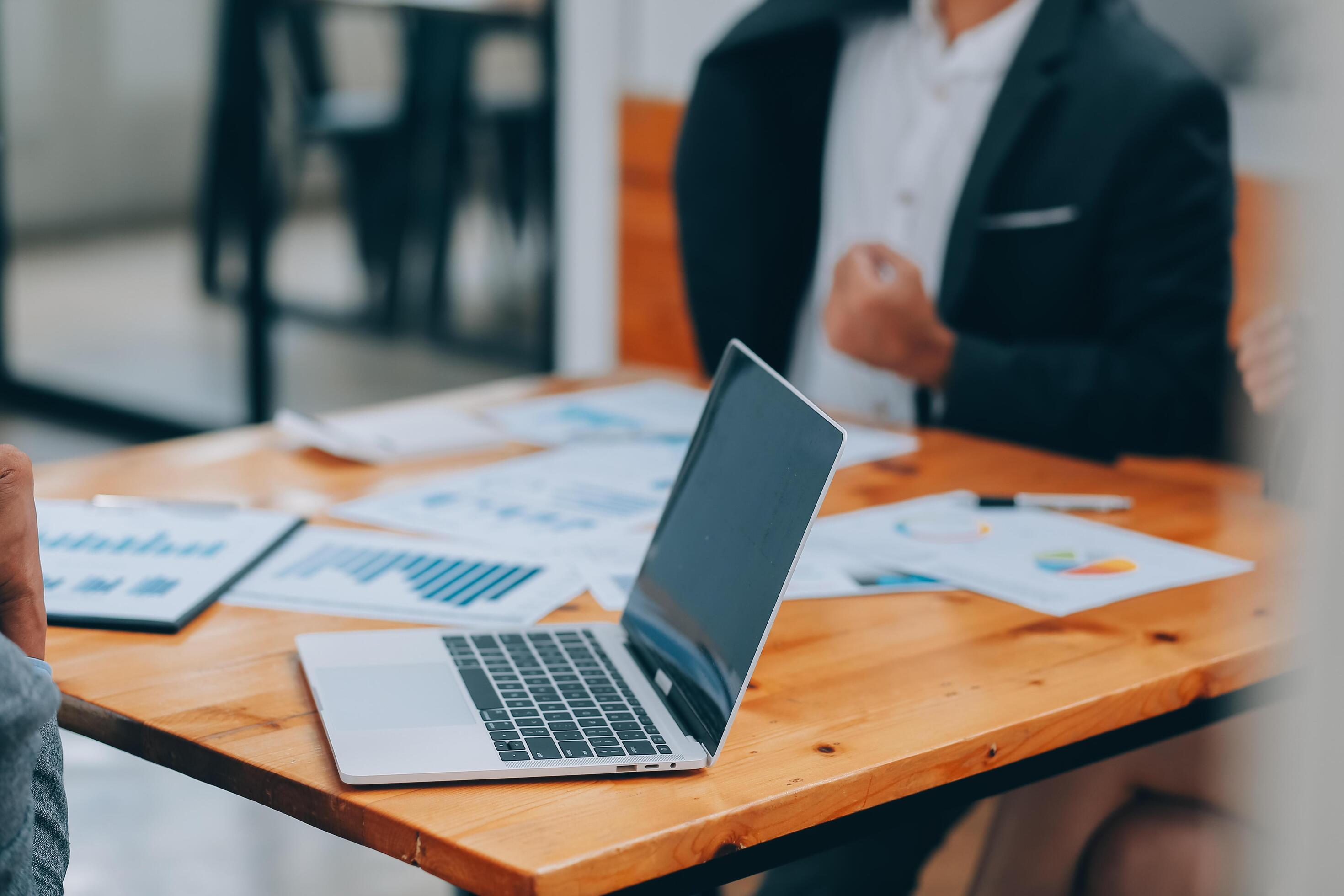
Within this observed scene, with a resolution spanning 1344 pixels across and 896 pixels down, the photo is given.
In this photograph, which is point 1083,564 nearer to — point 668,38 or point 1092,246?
point 1092,246

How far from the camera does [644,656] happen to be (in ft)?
2.99

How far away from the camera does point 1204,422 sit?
1679mm

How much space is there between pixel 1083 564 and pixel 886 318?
1.56 ft

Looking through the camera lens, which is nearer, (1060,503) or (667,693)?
(667,693)

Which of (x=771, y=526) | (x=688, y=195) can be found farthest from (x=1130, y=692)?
(x=688, y=195)

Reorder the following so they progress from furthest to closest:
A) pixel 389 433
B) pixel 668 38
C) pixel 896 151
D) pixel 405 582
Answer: pixel 668 38
pixel 896 151
pixel 389 433
pixel 405 582

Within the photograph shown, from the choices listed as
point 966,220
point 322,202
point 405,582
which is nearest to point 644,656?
point 405,582

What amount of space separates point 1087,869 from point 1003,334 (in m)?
0.69

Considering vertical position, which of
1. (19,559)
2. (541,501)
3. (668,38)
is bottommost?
(541,501)

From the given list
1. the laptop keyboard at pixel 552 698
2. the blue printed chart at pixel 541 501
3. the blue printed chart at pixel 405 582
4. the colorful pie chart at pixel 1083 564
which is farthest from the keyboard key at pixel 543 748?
the colorful pie chart at pixel 1083 564

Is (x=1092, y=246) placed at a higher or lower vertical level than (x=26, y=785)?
higher

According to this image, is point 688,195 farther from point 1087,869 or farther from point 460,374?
point 460,374

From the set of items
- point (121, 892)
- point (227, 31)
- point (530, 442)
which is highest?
point (227, 31)

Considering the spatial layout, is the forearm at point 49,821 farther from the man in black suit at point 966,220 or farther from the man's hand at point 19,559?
the man in black suit at point 966,220
